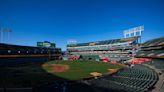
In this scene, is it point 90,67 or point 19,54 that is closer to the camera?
point 90,67

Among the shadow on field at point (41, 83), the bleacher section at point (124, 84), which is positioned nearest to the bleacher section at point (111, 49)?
the bleacher section at point (124, 84)

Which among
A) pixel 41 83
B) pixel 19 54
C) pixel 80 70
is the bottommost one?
pixel 80 70

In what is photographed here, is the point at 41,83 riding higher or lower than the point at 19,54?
lower

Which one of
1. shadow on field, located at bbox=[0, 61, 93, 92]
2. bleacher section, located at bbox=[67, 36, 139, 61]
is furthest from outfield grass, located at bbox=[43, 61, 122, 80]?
bleacher section, located at bbox=[67, 36, 139, 61]

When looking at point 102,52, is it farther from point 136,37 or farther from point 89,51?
point 136,37

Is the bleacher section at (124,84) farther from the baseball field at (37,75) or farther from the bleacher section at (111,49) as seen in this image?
the bleacher section at (111,49)

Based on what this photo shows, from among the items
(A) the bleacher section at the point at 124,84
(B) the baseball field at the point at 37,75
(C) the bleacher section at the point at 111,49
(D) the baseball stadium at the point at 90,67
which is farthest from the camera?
(C) the bleacher section at the point at 111,49

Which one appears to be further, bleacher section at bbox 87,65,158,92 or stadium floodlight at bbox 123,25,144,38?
stadium floodlight at bbox 123,25,144,38

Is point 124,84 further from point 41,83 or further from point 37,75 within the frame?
point 37,75

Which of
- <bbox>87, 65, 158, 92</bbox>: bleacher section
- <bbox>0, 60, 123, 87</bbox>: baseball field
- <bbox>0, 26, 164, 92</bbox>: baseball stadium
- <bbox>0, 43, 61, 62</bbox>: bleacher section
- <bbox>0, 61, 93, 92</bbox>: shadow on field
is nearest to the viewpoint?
<bbox>87, 65, 158, 92</bbox>: bleacher section

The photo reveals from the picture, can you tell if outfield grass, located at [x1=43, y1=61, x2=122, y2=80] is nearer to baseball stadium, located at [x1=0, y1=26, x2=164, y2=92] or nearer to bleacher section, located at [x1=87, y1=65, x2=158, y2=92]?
baseball stadium, located at [x1=0, y1=26, x2=164, y2=92]

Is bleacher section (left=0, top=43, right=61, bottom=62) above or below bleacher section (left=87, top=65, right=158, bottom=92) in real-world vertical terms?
above

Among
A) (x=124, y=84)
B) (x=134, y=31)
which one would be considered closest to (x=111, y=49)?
(x=134, y=31)

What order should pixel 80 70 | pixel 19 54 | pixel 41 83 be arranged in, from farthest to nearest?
pixel 19 54, pixel 80 70, pixel 41 83
